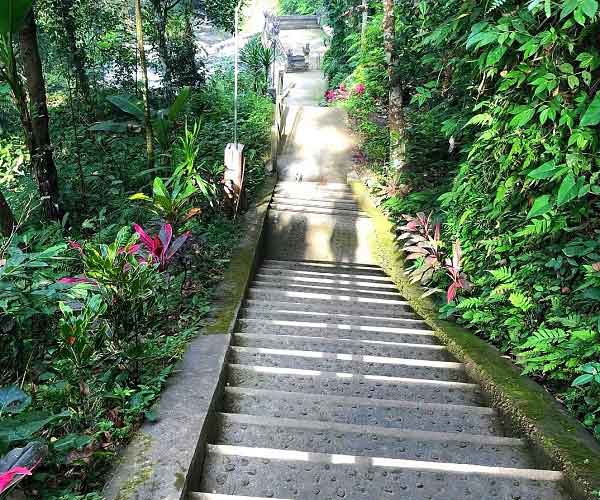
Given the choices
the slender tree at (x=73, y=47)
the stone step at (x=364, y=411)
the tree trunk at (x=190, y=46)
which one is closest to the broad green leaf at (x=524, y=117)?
the stone step at (x=364, y=411)

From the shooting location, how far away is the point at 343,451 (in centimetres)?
217

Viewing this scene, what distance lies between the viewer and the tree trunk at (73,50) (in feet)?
23.4

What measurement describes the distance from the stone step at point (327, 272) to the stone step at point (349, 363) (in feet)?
7.27

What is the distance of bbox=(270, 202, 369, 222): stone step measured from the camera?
6.64 metres

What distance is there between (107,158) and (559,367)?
6824mm

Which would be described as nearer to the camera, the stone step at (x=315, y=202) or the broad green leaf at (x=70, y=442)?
the broad green leaf at (x=70, y=442)

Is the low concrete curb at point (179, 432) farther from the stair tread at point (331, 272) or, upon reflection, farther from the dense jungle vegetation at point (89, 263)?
the stair tread at point (331, 272)

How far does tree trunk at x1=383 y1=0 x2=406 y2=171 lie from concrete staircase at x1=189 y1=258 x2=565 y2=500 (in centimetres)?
319

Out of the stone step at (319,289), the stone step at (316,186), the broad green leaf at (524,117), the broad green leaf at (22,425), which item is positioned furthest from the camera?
the stone step at (316,186)

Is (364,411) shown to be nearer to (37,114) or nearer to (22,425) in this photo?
(22,425)

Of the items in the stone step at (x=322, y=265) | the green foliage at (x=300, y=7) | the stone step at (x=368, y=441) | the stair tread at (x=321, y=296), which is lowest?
the stone step at (x=322, y=265)

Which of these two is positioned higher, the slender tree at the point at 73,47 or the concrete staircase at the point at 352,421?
the slender tree at the point at 73,47

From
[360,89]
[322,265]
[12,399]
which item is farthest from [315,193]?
[12,399]

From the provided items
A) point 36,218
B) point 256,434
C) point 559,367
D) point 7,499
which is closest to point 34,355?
point 7,499
